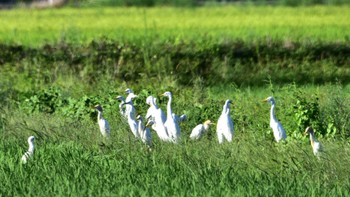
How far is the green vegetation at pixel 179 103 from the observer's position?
26.0ft

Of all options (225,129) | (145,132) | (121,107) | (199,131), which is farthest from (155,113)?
(145,132)

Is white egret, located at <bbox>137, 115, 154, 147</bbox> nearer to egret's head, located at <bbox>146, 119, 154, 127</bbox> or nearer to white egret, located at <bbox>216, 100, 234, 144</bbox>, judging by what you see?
egret's head, located at <bbox>146, 119, 154, 127</bbox>

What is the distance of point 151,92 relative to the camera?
502 inches

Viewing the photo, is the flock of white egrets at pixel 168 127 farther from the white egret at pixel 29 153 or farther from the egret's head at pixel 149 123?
the white egret at pixel 29 153

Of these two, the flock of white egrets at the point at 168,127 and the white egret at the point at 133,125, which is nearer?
the flock of white egrets at the point at 168,127

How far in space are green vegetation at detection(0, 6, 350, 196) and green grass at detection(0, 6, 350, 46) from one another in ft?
0.24

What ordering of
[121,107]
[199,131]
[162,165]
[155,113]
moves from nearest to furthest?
1. [162,165]
2. [199,131]
3. [155,113]
4. [121,107]

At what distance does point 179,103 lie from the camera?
40.5 feet

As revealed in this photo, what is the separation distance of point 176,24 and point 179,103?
38.9 feet

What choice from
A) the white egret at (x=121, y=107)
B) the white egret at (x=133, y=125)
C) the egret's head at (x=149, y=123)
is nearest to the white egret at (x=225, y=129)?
the egret's head at (x=149, y=123)

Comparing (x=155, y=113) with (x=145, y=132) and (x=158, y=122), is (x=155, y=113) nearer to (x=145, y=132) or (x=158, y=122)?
(x=158, y=122)

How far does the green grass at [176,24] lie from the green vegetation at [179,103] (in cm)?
7

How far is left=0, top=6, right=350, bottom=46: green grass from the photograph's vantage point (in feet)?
66.1

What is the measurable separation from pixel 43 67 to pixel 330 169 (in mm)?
9205
